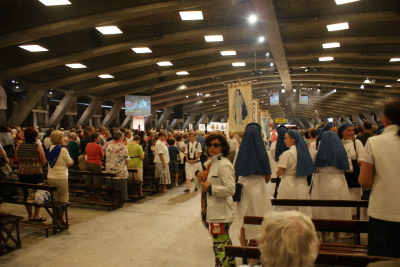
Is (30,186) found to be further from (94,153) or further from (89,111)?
(89,111)

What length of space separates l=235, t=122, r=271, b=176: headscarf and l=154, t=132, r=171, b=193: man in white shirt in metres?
5.26

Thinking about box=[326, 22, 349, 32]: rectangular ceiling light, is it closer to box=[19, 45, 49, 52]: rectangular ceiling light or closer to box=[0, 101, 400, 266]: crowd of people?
box=[0, 101, 400, 266]: crowd of people

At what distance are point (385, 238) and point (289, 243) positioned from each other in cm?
187

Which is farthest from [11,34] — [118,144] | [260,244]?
[260,244]

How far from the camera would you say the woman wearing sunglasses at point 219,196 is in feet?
11.7

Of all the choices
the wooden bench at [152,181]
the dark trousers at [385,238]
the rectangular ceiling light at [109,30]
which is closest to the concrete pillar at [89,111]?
the rectangular ceiling light at [109,30]

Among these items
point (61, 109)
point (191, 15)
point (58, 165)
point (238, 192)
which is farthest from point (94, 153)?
point (61, 109)

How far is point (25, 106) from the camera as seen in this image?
1683 cm

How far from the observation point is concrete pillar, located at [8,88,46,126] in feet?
55.1

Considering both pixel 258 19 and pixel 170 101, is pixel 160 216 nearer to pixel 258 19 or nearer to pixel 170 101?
pixel 258 19

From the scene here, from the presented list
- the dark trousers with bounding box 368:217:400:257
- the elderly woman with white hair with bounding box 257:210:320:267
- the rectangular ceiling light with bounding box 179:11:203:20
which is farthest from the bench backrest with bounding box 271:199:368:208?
the rectangular ceiling light with bounding box 179:11:203:20

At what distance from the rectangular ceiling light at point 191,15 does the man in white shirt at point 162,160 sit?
171 inches

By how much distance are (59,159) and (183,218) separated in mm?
2699

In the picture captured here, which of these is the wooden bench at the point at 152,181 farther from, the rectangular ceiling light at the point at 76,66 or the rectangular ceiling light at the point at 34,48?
the rectangular ceiling light at the point at 76,66
